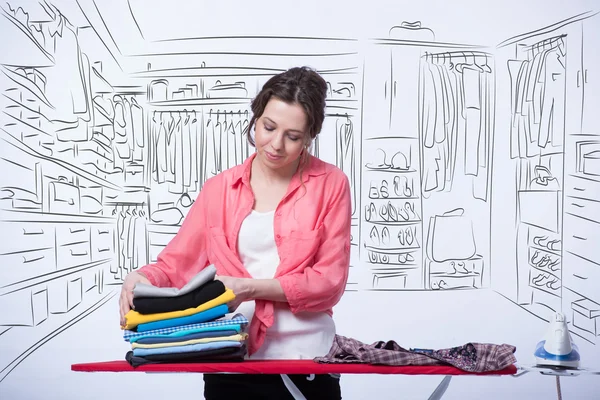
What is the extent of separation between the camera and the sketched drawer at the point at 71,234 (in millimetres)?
4000

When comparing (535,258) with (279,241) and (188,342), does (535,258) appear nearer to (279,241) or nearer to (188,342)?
(279,241)

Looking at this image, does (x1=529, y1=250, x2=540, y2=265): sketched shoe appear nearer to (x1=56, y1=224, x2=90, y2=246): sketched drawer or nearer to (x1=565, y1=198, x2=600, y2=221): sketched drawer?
(x1=565, y1=198, x2=600, y2=221): sketched drawer

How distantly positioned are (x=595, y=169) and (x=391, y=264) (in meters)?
1.19

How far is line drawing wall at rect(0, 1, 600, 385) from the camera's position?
13.1 ft

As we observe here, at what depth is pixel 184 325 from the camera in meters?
1.90

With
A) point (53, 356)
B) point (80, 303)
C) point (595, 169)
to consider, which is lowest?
point (53, 356)

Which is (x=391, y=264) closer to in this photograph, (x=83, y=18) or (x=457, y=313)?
(x=457, y=313)

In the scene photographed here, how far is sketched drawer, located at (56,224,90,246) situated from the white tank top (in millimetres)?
2061

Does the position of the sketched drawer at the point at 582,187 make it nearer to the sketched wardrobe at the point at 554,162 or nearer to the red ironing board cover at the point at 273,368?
the sketched wardrobe at the point at 554,162

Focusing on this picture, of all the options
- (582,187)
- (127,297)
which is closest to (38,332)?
(127,297)

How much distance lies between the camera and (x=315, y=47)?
13.3ft

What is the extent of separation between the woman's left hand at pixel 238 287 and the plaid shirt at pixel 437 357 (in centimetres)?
23

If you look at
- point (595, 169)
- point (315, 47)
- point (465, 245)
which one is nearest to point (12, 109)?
point (315, 47)

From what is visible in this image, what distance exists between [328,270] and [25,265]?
2395 millimetres
